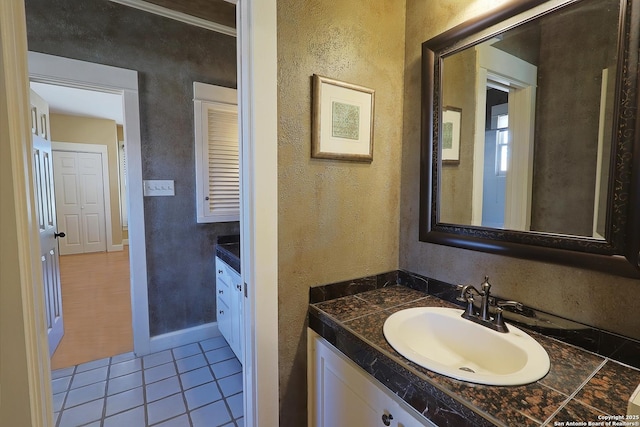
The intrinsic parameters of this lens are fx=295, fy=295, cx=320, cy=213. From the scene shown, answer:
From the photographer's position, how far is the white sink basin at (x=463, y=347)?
803 mm

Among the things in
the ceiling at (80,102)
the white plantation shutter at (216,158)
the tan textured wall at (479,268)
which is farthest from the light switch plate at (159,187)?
the ceiling at (80,102)

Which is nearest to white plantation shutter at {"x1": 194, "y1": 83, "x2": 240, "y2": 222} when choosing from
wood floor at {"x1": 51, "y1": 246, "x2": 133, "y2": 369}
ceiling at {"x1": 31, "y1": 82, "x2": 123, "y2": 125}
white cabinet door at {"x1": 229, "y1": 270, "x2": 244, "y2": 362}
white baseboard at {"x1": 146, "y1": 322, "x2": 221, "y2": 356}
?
white cabinet door at {"x1": 229, "y1": 270, "x2": 244, "y2": 362}

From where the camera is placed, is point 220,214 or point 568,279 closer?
point 568,279

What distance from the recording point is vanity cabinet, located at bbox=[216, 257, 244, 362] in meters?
1.99

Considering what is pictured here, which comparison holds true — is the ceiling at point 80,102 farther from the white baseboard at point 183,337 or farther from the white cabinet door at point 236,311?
the white cabinet door at point 236,311

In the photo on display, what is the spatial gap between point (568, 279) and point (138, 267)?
256 centimetres

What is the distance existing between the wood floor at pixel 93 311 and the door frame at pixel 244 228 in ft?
6.16

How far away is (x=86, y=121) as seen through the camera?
5.53 metres

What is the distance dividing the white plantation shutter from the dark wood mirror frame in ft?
5.69

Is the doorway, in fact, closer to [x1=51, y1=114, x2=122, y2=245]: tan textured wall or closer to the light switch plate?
[x1=51, y1=114, x2=122, y2=245]: tan textured wall

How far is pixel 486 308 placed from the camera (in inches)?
42.9

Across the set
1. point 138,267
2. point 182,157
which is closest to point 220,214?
point 182,157

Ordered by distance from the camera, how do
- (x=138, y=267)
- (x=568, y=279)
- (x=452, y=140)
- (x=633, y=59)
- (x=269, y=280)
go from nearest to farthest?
(x=633, y=59), (x=568, y=279), (x=269, y=280), (x=452, y=140), (x=138, y=267)

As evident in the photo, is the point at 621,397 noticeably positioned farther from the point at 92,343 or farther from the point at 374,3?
the point at 92,343
